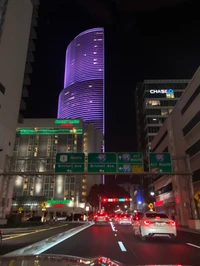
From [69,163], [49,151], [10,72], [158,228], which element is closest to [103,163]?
[69,163]

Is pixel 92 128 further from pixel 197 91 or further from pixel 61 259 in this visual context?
pixel 61 259

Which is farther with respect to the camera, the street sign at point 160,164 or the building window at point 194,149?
the building window at point 194,149

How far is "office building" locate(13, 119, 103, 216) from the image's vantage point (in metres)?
100

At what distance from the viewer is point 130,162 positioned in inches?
1145

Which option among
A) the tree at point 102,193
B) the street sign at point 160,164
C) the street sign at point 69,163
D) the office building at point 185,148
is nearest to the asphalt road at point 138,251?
the street sign at point 160,164

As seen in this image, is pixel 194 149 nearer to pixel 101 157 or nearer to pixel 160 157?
pixel 160 157

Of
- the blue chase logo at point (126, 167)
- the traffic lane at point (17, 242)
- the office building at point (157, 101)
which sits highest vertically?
the office building at point (157, 101)

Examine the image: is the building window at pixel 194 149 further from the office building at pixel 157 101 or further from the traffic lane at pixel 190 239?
the office building at pixel 157 101

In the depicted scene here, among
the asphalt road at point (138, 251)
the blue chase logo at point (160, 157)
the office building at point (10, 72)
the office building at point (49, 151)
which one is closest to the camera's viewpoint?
the asphalt road at point (138, 251)

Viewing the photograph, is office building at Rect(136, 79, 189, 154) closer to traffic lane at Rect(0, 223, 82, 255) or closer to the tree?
the tree

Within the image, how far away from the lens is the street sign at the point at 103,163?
94.5 feet

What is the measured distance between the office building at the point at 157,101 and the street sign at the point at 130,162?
51.8 metres

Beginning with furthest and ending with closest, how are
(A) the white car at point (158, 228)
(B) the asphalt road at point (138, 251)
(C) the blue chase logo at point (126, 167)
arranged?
(C) the blue chase logo at point (126, 167) < (A) the white car at point (158, 228) < (B) the asphalt road at point (138, 251)

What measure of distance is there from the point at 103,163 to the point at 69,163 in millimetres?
4069
